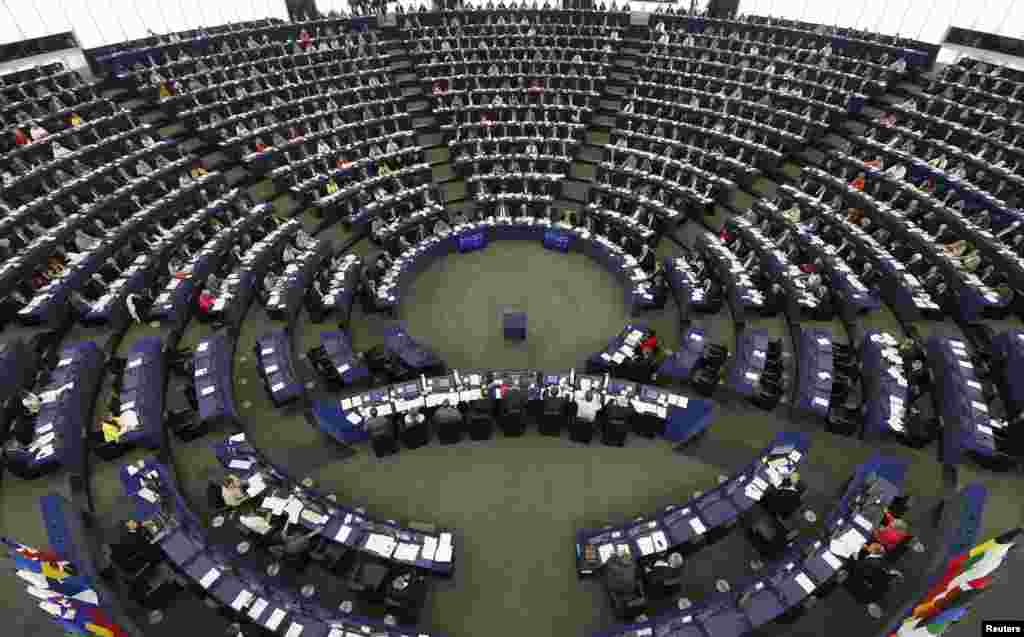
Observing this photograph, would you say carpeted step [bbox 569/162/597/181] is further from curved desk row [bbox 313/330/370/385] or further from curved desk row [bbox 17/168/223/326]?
curved desk row [bbox 17/168/223/326]

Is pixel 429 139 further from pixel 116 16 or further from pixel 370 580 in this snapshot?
pixel 370 580

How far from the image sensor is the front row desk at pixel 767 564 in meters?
11.6

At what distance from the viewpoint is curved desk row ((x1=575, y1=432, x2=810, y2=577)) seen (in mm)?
13258

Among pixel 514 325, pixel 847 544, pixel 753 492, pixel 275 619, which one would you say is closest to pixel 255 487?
pixel 275 619

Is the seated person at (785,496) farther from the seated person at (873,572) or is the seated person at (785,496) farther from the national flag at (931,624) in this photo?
the national flag at (931,624)

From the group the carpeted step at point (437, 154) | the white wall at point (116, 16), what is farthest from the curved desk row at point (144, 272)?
the white wall at point (116, 16)

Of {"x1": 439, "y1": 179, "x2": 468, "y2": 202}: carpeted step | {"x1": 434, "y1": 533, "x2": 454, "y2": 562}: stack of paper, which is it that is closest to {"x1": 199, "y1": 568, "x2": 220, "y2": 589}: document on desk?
{"x1": 434, "y1": 533, "x2": 454, "y2": 562}: stack of paper

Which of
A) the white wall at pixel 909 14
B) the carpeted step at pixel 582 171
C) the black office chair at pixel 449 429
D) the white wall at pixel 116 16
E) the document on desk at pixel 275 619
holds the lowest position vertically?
the black office chair at pixel 449 429

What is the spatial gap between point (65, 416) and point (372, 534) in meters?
9.77

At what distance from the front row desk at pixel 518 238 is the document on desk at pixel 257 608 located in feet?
41.6

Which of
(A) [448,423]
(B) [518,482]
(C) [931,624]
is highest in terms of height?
(C) [931,624]

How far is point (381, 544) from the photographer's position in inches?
524

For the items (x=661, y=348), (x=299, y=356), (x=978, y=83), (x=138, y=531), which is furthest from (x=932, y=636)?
(x=978, y=83)

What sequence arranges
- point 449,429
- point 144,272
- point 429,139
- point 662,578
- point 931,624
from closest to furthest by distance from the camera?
point 931,624 → point 662,578 → point 449,429 → point 144,272 → point 429,139
